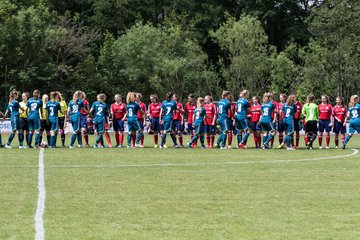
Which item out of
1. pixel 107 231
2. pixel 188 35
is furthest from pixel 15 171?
pixel 188 35

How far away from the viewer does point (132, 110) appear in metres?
28.8

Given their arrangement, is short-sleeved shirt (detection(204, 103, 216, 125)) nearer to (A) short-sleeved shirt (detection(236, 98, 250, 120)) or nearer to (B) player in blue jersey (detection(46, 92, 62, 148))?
(A) short-sleeved shirt (detection(236, 98, 250, 120))

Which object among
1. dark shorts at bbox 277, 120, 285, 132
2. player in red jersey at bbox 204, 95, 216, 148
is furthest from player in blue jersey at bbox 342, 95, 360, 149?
player in red jersey at bbox 204, 95, 216, 148

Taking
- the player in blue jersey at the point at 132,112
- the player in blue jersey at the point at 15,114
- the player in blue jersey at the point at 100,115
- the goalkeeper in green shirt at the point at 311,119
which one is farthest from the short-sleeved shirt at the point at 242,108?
the player in blue jersey at the point at 15,114

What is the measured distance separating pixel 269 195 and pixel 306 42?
2518 inches

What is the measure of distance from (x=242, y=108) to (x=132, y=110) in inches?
152

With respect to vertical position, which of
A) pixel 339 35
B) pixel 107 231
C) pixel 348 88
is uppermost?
pixel 339 35

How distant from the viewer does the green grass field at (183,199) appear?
963 cm

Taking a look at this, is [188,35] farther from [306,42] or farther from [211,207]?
[211,207]

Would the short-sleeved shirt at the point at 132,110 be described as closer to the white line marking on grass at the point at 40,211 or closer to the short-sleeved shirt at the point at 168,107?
the short-sleeved shirt at the point at 168,107

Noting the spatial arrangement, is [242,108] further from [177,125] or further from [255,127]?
[177,125]

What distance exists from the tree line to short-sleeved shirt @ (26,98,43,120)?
34.9 m

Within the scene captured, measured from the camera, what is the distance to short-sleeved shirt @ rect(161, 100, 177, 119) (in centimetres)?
2916

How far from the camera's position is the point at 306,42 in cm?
7569
